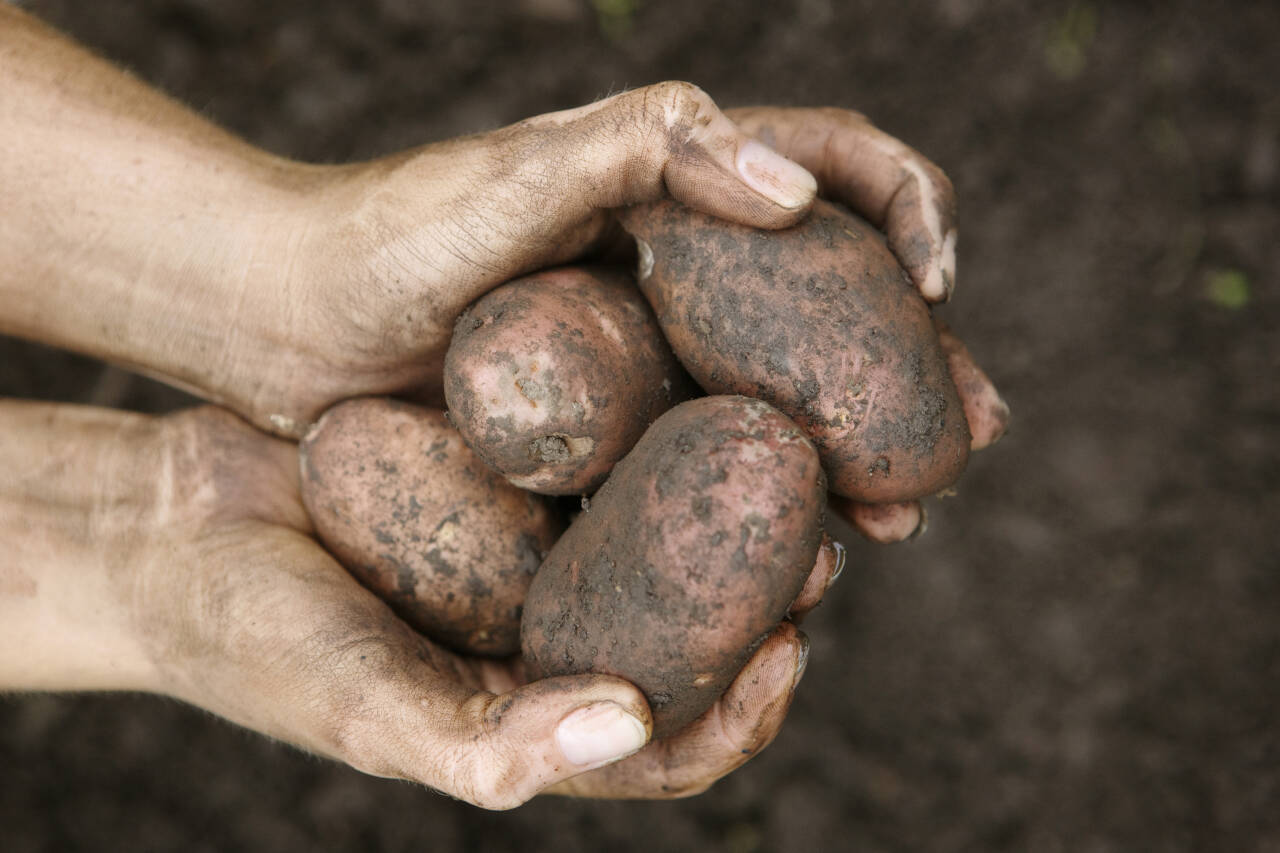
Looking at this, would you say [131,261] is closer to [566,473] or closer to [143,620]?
[143,620]

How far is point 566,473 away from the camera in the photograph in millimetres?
2203

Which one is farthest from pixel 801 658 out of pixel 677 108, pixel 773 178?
pixel 677 108

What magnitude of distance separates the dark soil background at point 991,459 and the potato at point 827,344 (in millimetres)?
1775

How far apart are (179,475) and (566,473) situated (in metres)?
1.23

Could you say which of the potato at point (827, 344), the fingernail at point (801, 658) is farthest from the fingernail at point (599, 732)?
the potato at point (827, 344)

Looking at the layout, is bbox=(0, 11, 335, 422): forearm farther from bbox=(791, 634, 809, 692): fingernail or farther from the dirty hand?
bbox=(791, 634, 809, 692): fingernail

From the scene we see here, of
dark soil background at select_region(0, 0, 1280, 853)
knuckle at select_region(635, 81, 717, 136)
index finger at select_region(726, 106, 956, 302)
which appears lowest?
dark soil background at select_region(0, 0, 1280, 853)

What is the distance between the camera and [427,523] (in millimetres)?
2352

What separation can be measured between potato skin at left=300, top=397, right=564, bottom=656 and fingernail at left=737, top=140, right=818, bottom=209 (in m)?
0.99

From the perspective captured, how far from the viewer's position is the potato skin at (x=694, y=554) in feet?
6.03

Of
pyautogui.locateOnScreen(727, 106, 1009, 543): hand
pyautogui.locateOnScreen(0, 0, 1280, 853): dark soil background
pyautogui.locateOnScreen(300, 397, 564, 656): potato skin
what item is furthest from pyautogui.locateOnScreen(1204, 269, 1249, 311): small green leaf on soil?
pyautogui.locateOnScreen(300, 397, 564, 656): potato skin

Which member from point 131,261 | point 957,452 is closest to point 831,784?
point 957,452

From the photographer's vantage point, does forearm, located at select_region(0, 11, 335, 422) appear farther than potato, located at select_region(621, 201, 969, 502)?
Yes

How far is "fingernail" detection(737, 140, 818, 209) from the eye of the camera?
208 cm
